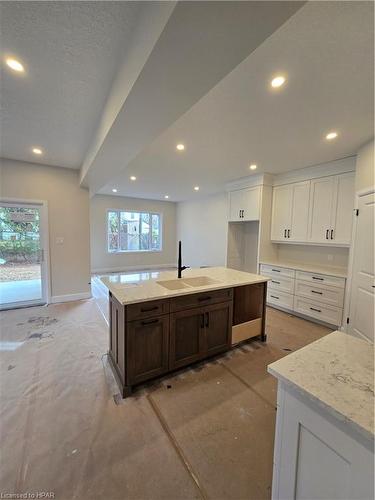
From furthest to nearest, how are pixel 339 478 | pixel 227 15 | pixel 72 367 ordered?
1. pixel 72 367
2. pixel 227 15
3. pixel 339 478

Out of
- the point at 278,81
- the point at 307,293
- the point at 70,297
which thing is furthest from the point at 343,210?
the point at 70,297

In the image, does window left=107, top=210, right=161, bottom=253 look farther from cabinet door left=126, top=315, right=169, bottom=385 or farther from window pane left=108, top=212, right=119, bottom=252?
cabinet door left=126, top=315, right=169, bottom=385

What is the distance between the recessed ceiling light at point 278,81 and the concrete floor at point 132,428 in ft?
9.01

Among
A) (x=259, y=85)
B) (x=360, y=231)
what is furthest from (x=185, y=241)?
(x=259, y=85)

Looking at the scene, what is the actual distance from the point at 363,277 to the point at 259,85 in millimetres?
2642

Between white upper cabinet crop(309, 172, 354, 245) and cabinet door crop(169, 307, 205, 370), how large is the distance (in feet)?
9.08

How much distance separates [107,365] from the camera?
95.7 inches

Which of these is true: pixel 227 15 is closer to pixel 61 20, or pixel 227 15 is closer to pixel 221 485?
pixel 61 20

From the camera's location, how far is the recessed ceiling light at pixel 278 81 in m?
1.68

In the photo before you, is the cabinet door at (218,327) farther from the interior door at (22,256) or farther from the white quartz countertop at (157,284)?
the interior door at (22,256)

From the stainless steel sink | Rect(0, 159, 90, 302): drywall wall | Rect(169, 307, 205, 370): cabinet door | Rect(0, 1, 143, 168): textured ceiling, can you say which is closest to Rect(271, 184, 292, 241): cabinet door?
the stainless steel sink

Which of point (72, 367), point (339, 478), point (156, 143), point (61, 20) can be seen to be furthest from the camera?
point (156, 143)

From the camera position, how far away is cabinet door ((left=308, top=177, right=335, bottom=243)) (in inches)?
144

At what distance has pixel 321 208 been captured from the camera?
375 centimetres
